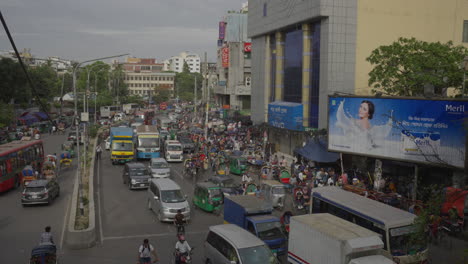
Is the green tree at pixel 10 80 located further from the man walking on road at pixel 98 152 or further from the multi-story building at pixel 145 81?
the multi-story building at pixel 145 81

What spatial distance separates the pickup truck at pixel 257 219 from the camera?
47.1 ft

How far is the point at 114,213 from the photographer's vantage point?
2062cm

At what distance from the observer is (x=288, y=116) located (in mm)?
38906

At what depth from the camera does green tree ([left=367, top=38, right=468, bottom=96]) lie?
24453 millimetres

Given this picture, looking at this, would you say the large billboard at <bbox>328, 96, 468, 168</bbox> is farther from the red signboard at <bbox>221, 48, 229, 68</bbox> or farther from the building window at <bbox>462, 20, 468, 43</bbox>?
the red signboard at <bbox>221, 48, 229, 68</bbox>

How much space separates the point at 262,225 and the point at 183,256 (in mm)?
2940

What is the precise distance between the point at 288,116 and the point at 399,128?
1807cm

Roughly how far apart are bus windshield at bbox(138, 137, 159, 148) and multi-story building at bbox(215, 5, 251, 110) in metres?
44.3

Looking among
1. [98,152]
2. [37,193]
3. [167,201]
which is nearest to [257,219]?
[167,201]

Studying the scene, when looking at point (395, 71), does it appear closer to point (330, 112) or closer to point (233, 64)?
point (330, 112)

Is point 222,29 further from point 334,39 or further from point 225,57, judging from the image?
point 334,39

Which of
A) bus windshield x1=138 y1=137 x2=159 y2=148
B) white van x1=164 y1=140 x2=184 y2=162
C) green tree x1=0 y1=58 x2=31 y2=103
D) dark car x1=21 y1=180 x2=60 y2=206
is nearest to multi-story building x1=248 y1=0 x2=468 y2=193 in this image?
white van x1=164 y1=140 x2=184 y2=162

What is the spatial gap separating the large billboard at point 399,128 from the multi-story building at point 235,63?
55835 millimetres

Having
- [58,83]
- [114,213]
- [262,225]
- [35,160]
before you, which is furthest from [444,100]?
[58,83]
